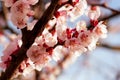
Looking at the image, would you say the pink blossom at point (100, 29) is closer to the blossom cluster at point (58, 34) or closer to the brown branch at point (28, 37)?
the blossom cluster at point (58, 34)

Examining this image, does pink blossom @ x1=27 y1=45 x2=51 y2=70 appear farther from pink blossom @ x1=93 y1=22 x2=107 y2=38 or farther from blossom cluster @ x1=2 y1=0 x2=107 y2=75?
pink blossom @ x1=93 y1=22 x2=107 y2=38

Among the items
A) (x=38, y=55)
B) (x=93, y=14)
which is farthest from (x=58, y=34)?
(x=93, y=14)

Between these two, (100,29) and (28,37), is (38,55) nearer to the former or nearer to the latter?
(28,37)

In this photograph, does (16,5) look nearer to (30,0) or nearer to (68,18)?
(30,0)

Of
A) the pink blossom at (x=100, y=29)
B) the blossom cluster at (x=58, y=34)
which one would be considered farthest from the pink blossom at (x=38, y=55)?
the pink blossom at (x=100, y=29)

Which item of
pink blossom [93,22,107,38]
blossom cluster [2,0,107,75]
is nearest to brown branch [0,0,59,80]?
blossom cluster [2,0,107,75]

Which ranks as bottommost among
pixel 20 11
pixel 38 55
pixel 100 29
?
pixel 100 29
